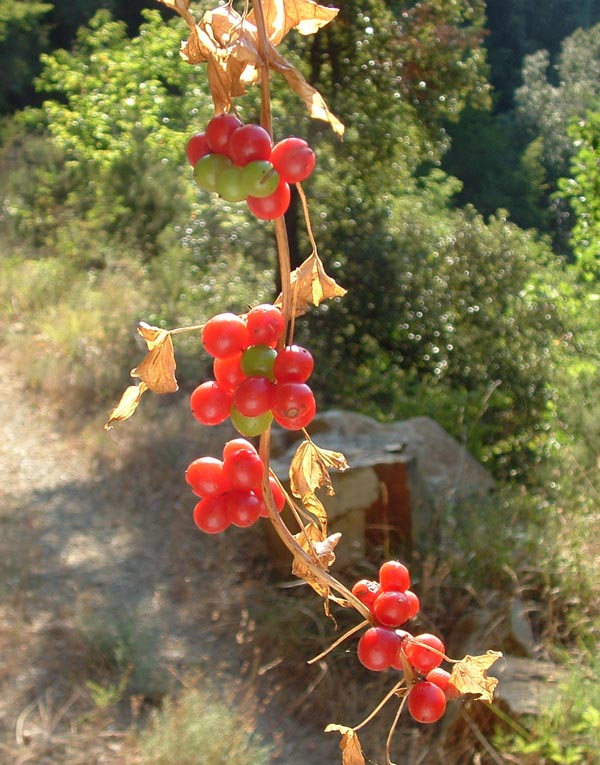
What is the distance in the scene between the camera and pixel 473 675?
0.44 meters

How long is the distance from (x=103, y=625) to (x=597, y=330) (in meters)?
3.20

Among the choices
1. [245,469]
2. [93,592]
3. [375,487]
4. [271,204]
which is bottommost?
[93,592]

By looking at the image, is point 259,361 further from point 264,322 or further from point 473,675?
point 473,675

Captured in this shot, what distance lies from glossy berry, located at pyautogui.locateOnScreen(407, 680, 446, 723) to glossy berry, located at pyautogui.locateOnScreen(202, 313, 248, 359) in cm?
20

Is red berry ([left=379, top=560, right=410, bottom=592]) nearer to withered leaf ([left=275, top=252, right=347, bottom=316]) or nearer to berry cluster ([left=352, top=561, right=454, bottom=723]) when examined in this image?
berry cluster ([left=352, top=561, right=454, bottom=723])

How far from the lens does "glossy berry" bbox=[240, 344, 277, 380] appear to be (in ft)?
1.28

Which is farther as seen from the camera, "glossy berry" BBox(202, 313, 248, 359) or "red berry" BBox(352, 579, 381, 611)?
"red berry" BBox(352, 579, 381, 611)

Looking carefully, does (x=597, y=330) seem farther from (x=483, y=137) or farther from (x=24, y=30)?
(x=483, y=137)

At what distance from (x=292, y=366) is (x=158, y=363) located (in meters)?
0.08

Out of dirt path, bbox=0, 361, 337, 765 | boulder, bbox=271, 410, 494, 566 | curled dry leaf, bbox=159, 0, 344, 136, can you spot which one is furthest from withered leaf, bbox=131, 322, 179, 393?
boulder, bbox=271, 410, 494, 566

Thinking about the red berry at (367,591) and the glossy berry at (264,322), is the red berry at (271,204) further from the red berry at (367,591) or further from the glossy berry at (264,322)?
the red berry at (367,591)

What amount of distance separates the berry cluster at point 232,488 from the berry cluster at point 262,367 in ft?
0.09

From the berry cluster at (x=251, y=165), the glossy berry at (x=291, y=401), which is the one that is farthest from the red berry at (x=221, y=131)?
the glossy berry at (x=291, y=401)

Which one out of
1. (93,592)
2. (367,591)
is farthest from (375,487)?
(367,591)
